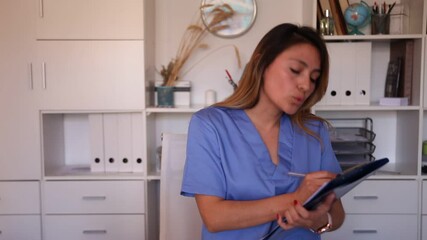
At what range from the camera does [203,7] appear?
2.41 m

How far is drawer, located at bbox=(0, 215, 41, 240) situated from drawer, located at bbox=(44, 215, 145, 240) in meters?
0.05

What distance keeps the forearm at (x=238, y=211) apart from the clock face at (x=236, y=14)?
4.95 ft

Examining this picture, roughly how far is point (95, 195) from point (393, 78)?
1.81m

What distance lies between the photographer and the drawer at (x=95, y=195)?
86.7 inches

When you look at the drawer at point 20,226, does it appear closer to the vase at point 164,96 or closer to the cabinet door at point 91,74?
the cabinet door at point 91,74

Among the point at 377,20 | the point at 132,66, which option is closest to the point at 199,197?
the point at 132,66

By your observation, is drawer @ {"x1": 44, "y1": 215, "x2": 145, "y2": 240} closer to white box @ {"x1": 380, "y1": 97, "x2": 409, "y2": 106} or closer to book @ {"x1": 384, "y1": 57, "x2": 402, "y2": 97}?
white box @ {"x1": 380, "y1": 97, "x2": 409, "y2": 106}

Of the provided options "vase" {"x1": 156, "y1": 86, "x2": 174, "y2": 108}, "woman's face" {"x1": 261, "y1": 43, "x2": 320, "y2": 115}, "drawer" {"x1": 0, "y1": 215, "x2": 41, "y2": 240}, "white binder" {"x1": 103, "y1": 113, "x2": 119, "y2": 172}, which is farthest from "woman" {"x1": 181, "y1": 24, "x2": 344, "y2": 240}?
"drawer" {"x1": 0, "y1": 215, "x2": 41, "y2": 240}

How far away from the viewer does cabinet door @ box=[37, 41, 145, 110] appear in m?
2.14

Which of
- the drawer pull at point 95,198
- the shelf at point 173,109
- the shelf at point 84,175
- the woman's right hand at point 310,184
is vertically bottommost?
the drawer pull at point 95,198

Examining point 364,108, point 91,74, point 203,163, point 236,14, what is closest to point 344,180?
point 203,163

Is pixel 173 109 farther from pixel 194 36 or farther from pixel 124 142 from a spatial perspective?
pixel 194 36

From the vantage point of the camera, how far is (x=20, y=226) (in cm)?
221

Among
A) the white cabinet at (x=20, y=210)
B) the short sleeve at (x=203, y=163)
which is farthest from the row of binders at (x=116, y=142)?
the short sleeve at (x=203, y=163)
